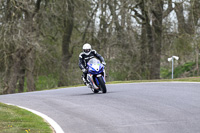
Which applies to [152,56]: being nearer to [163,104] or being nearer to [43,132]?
[163,104]

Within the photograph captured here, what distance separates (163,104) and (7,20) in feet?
60.0

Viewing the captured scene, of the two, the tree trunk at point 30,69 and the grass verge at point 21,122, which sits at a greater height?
the tree trunk at point 30,69

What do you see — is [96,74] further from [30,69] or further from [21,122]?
[30,69]

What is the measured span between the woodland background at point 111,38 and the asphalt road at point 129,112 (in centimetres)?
1517

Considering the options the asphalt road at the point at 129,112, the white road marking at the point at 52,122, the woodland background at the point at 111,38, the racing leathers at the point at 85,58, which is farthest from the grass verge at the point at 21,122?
the woodland background at the point at 111,38

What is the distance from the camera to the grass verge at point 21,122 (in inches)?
339

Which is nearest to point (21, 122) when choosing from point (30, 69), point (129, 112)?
point (129, 112)

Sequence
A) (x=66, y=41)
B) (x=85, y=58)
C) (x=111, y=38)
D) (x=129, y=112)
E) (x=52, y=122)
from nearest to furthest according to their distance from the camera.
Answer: (x=52, y=122) < (x=129, y=112) < (x=85, y=58) < (x=111, y=38) < (x=66, y=41)

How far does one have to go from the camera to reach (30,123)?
9.48m

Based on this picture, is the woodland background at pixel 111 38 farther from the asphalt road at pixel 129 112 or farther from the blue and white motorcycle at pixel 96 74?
the asphalt road at pixel 129 112

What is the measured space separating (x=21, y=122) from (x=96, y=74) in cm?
573

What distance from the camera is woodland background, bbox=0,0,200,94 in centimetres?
2916

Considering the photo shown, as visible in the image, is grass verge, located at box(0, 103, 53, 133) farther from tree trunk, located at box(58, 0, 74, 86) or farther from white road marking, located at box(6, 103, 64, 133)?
tree trunk, located at box(58, 0, 74, 86)

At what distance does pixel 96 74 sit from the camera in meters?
15.1
